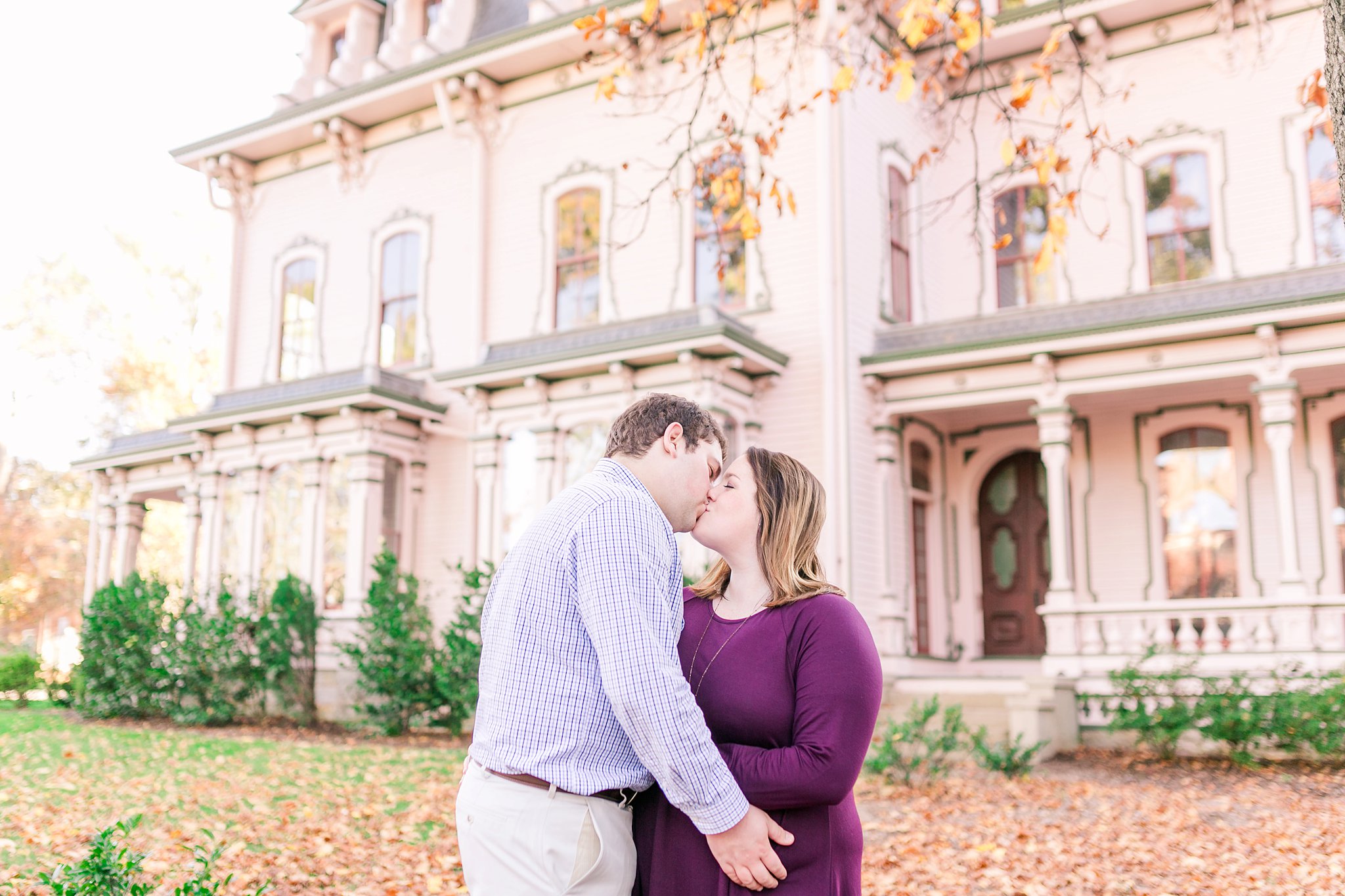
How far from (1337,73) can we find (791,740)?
2.66 meters

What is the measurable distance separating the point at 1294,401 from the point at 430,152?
504 inches

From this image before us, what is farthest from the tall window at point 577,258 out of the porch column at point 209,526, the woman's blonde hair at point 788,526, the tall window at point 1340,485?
the woman's blonde hair at point 788,526

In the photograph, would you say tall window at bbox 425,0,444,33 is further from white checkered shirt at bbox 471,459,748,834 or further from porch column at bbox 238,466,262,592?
white checkered shirt at bbox 471,459,748,834

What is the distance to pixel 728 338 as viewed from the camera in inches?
517

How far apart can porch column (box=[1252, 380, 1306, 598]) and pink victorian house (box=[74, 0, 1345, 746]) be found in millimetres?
44

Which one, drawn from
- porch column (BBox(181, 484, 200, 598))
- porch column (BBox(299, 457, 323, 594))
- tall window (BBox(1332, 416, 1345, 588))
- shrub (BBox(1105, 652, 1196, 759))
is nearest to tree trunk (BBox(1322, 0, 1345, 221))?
shrub (BBox(1105, 652, 1196, 759))

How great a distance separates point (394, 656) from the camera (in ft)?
44.0

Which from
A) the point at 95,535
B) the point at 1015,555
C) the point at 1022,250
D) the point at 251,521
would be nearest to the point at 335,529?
the point at 251,521

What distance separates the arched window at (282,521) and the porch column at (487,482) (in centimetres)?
301

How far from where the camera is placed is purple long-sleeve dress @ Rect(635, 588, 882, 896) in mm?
Result: 2564

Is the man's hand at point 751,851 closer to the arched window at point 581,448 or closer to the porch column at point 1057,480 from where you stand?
the porch column at point 1057,480

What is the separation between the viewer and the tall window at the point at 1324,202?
13.6 m

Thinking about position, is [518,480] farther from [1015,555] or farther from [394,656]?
[1015,555]

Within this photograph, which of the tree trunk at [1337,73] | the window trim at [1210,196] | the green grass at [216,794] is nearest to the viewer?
the tree trunk at [1337,73]
